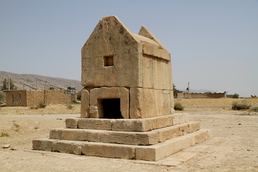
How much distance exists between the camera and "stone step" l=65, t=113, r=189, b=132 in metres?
5.81

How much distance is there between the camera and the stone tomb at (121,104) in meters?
5.71

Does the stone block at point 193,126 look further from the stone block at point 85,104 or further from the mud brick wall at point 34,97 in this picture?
the mud brick wall at point 34,97

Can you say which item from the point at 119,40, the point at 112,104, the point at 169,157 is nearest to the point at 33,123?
the point at 112,104

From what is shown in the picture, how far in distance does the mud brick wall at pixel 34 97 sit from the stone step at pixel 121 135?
2121 centimetres

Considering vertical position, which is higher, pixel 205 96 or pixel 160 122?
pixel 205 96


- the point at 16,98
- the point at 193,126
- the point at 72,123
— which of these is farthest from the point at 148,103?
the point at 16,98

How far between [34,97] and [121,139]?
75.6ft

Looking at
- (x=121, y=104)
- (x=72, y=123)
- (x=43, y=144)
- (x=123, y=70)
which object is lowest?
(x=43, y=144)

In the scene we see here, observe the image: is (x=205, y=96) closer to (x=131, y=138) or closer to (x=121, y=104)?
(x=121, y=104)

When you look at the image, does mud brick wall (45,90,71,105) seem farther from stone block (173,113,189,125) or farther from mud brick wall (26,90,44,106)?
stone block (173,113,189,125)

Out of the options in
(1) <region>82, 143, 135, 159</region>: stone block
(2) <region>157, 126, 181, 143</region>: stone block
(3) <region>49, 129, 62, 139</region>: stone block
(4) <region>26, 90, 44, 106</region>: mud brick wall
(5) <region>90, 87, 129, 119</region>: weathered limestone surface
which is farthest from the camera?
(4) <region>26, 90, 44, 106</region>: mud brick wall

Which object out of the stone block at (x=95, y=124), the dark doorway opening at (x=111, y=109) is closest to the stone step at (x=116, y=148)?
the stone block at (x=95, y=124)

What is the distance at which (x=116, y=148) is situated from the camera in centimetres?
552

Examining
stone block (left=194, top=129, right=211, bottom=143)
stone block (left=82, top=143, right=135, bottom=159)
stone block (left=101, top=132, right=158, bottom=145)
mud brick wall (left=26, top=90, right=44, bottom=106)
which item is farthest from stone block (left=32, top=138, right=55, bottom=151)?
mud brick wall (left=26, top=90, right=44, bottom=106)
